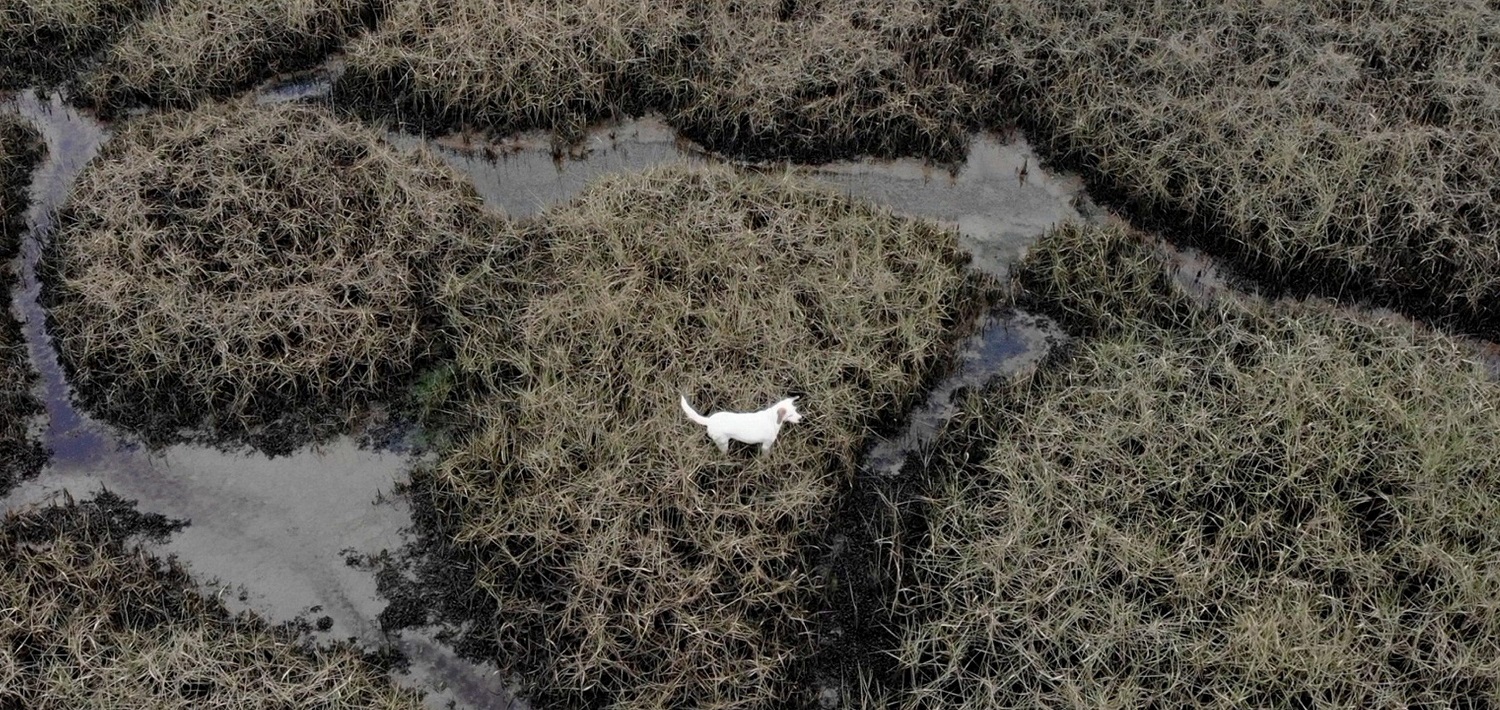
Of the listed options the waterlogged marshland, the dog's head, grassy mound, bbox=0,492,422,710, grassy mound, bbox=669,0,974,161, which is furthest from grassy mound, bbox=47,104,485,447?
the dog's head

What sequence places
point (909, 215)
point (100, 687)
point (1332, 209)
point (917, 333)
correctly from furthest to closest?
point (909, 215), point (1332, 209), point (917, 333), point (100, 687)

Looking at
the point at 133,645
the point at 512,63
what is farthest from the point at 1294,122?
the point at 133,645

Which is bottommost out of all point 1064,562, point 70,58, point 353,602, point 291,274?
point 353,602

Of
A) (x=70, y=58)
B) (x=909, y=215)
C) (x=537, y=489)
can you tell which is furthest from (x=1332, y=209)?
(x=70, y=58)

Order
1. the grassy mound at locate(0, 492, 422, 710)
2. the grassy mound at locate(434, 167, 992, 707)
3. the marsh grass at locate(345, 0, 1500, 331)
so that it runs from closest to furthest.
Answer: the grassy mound at locate(0, 492, 422, 710) → the grassy mound at locate(434, 167, 992, 707) → the marsh grass at locate(345, 0, 1500, 331)

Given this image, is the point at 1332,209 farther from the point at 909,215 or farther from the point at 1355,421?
the point at 909,215

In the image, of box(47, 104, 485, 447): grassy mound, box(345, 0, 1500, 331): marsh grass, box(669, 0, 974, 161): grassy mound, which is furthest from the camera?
box(669, 0, 974, 161): grassy mound

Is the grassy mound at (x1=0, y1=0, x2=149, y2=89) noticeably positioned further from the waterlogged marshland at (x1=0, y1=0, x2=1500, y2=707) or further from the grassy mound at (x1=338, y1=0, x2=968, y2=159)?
the grassy mound at (x1=338, y1=0, x2=968, y2=159)
